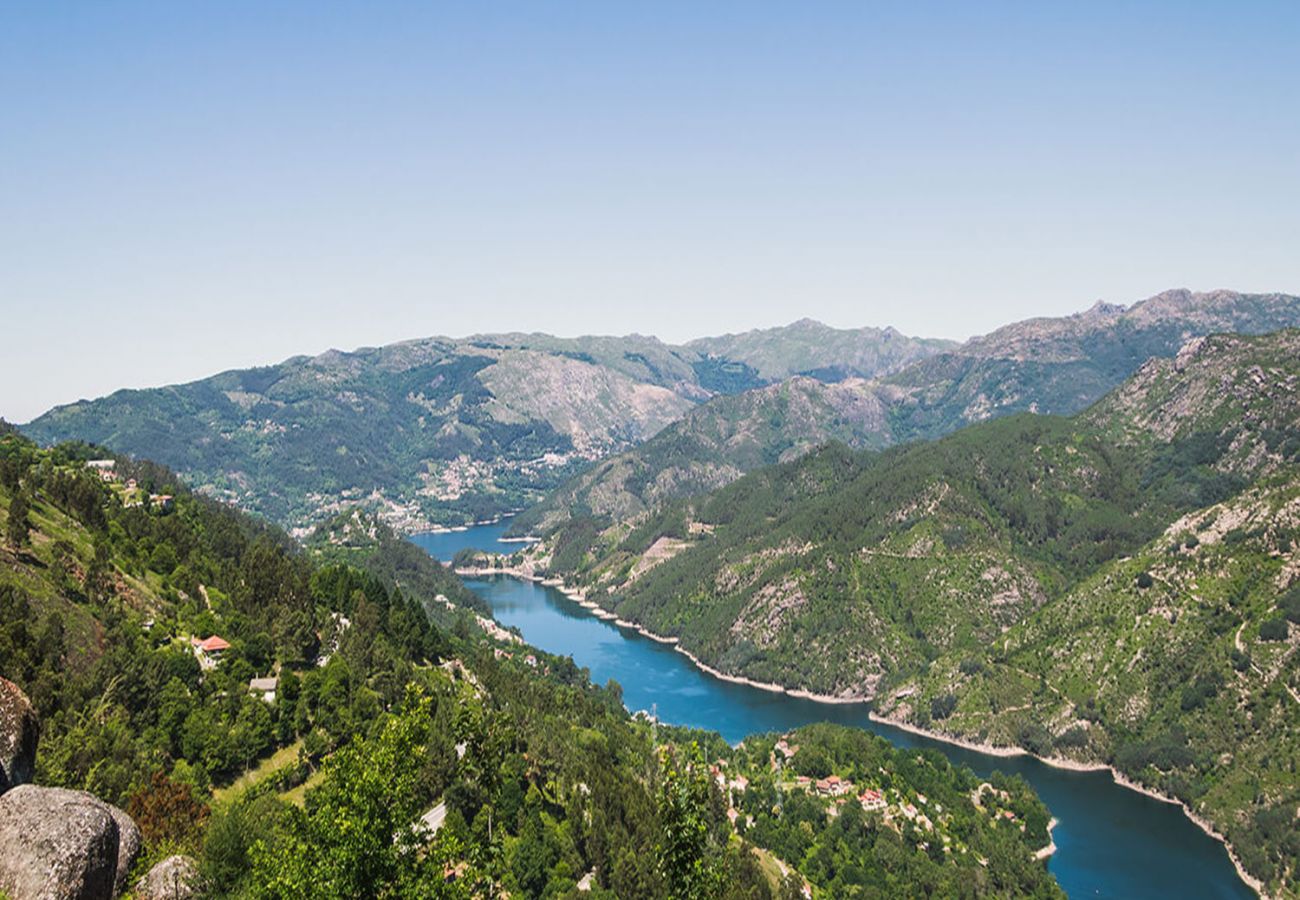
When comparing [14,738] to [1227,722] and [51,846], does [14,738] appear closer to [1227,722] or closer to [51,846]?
[51,846]

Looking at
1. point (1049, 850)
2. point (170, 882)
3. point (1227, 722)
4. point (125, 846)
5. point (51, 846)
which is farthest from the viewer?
point (1227, 722)

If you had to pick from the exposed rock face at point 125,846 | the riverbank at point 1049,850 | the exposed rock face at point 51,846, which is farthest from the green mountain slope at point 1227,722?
the exposed rock face at point 51,846

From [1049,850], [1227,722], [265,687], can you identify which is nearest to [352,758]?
[265,687]

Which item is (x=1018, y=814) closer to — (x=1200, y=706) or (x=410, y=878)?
(x=1200, y=706)

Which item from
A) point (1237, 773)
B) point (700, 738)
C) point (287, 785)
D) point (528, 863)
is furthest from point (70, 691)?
point (1237, 773)

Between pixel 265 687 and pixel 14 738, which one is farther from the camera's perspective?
pixel 265 687

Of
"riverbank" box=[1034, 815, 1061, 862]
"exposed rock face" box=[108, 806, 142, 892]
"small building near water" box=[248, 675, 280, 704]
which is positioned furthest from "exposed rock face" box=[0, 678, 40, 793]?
"riverbank" box=[1034, 815, 1061, 862]
